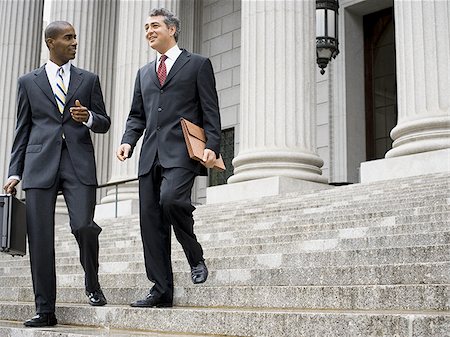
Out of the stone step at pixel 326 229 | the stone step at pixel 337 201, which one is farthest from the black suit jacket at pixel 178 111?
the stone step at pixel 337 201

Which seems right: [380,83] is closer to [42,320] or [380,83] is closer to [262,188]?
[262,188]

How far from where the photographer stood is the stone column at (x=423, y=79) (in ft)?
39.2

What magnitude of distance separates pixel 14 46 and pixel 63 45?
17549mm

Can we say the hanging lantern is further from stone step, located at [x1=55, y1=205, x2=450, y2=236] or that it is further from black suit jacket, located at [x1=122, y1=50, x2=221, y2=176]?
black suit jacket, located at [x1=122, y1=50, x2=221, y2=176]

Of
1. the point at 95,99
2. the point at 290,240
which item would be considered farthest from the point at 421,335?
the point at 290,240

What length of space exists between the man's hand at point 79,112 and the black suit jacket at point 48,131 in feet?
0.49

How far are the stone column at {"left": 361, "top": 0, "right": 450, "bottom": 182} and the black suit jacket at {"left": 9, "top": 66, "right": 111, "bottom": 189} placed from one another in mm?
7119

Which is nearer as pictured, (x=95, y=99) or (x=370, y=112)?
(x=95, y=99)

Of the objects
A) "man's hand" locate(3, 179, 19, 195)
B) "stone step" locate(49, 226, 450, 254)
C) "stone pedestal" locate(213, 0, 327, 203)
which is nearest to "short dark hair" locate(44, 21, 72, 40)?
"man's hand" locate(3, 179, 19, 195)

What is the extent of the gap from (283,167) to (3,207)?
854cm

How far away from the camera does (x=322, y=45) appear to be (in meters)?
14.6

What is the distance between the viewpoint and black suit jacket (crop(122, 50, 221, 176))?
219 inches

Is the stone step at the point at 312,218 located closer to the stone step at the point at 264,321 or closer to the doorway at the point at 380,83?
the stone step at the point at 264,321

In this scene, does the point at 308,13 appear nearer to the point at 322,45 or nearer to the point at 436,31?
the point at 322,45
